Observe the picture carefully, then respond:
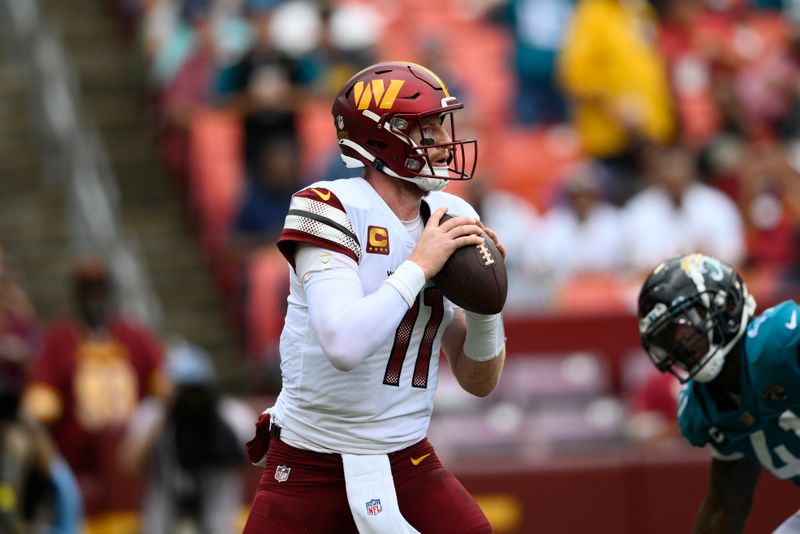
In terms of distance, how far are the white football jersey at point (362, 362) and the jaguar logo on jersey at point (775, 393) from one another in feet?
3.66

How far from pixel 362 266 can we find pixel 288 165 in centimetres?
663

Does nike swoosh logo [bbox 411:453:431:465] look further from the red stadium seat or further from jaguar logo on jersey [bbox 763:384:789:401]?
the red stadium seat

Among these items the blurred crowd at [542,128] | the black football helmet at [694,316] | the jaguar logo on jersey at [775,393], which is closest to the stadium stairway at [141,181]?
the blurred crowd at [542,128]

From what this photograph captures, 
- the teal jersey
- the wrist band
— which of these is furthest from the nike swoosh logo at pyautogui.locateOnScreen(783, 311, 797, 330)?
the wrist band

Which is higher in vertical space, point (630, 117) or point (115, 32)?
point (115, 32)

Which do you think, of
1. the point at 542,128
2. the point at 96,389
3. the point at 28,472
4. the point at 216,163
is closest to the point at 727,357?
the point at 28,472

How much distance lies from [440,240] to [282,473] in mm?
867

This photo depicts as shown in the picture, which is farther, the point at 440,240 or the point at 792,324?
the point at 792,324

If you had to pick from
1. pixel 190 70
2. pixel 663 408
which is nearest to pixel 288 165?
pixel 190 70

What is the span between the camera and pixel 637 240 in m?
10.1

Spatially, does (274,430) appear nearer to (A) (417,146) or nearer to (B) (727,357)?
(A) (417,146)

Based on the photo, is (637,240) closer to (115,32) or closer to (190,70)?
(190,70)

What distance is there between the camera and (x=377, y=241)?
4.44m

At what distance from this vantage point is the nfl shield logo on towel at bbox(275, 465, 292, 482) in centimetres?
453
